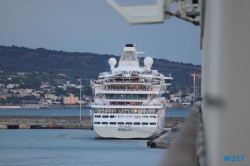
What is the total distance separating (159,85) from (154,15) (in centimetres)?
5077

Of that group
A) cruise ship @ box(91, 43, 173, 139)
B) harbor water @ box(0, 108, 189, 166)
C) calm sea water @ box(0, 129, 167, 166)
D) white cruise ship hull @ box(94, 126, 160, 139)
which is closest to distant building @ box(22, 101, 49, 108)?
harbor water @ box(0, 108, 189, 166)

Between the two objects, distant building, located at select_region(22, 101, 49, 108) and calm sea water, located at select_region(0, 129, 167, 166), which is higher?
calm sea water, located at select_region(0, 129, 167, 166)

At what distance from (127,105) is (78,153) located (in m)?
5.66

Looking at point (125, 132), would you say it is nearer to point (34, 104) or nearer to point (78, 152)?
point (78, 152)

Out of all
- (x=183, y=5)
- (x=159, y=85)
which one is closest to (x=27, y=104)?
(x=159, y=85)

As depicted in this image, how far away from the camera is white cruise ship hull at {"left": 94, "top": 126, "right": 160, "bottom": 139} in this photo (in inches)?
1989

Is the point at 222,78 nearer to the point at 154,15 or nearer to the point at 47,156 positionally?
the point at 154,15

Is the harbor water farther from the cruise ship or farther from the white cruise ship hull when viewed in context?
the cruise ship

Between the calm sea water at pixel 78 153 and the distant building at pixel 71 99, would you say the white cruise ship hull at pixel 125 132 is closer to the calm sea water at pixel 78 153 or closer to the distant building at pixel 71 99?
the calm sea water at pixel 78 153

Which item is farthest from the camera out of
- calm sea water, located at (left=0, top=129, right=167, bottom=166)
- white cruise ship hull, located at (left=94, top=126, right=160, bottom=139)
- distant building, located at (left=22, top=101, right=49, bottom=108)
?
distant building, located at (left=22, top=101, right=49, bottom=108)

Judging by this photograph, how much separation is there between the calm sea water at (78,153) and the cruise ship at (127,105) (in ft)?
3.39

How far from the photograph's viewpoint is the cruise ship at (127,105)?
5062 centimetres

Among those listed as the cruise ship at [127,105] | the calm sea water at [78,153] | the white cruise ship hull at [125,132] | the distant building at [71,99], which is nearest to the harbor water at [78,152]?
the calm sea water at [78,153]

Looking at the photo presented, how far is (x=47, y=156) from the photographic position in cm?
4609
